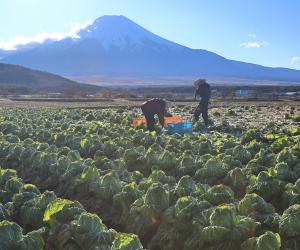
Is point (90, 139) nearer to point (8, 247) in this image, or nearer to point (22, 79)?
point (8, 247)

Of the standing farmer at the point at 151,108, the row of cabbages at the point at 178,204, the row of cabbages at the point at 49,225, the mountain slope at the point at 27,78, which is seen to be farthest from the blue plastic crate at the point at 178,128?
the mountain slope at the point at 27,78

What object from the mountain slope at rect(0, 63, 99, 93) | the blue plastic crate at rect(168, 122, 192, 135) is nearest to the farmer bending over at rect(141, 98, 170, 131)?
the blue plastic crate at rect(168, 122, 192, 135)

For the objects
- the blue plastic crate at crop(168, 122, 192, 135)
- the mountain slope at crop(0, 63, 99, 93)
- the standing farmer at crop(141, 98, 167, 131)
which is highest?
the standing farmer at crop(141, 98, 167, 131)

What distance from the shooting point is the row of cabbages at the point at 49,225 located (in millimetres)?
6340

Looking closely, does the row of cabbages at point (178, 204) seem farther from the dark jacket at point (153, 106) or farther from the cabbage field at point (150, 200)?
the dark jacket at point (153, 106)

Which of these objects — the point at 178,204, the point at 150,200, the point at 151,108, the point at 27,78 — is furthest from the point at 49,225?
the point at 27,78

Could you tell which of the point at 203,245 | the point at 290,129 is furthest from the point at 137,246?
the point at 290,129

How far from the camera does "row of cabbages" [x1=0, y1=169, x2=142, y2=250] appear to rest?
6.34m

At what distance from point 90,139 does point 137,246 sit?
8412mm

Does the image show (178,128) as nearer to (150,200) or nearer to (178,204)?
(150,200)

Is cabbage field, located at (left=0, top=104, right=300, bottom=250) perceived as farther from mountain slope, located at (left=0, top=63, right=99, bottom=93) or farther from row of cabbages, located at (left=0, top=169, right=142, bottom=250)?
mountain slope, located at (left=0, top=63, right=99, bottom=93)

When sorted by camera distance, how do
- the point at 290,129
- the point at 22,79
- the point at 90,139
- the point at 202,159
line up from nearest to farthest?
the point at 202,159 < the point at 90,139 < the point at 290,129 < the point at 22,79

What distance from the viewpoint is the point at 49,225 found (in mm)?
7531

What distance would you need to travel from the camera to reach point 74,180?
9852 mm
